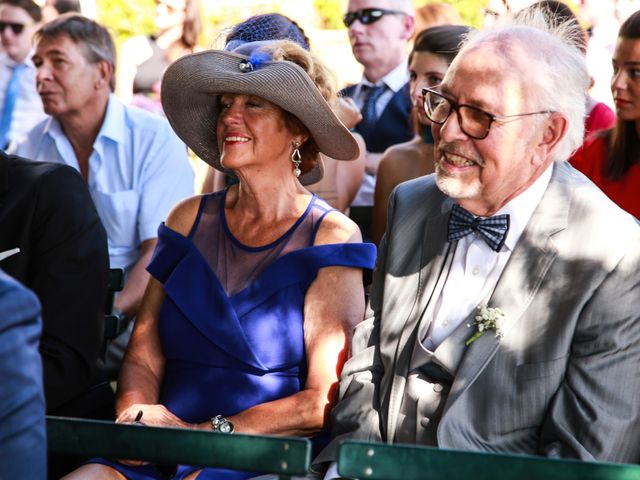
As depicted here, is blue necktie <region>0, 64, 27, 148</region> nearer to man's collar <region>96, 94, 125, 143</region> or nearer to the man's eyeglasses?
man's collar <region>96, 94, 125, 143</region>

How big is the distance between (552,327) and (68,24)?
3.81 m

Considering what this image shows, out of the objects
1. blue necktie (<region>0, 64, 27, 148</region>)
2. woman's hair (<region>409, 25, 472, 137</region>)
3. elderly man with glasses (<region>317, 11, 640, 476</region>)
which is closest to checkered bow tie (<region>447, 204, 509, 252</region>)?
elderly man with glasses (<region>317, 11, 640, 476</region>)

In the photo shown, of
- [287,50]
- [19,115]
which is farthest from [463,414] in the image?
[19,115]

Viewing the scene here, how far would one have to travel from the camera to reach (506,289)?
2.94 metres

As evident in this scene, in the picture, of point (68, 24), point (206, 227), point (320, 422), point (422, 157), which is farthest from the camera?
point (68, 24)

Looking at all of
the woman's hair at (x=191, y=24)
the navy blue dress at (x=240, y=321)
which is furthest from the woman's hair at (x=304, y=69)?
the woman's hair at (x=191, y=24)

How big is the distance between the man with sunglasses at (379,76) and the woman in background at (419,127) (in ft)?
2.19

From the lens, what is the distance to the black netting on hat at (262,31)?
4133mm

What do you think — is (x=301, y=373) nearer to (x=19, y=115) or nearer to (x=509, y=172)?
(x=509, y=172)

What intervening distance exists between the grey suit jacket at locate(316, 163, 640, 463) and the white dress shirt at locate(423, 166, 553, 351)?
48 mm

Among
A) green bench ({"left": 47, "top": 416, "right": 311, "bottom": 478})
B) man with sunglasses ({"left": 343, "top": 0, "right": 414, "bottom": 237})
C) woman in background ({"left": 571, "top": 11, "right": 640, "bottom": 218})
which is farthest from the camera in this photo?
man with sunglasses ({"left": 343, "top": 0, "right": 414, "bottom": 237})

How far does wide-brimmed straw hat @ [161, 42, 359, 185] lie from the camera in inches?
143

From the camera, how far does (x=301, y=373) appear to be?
3.47 m

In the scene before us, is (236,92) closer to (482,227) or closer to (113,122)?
(482,227)
